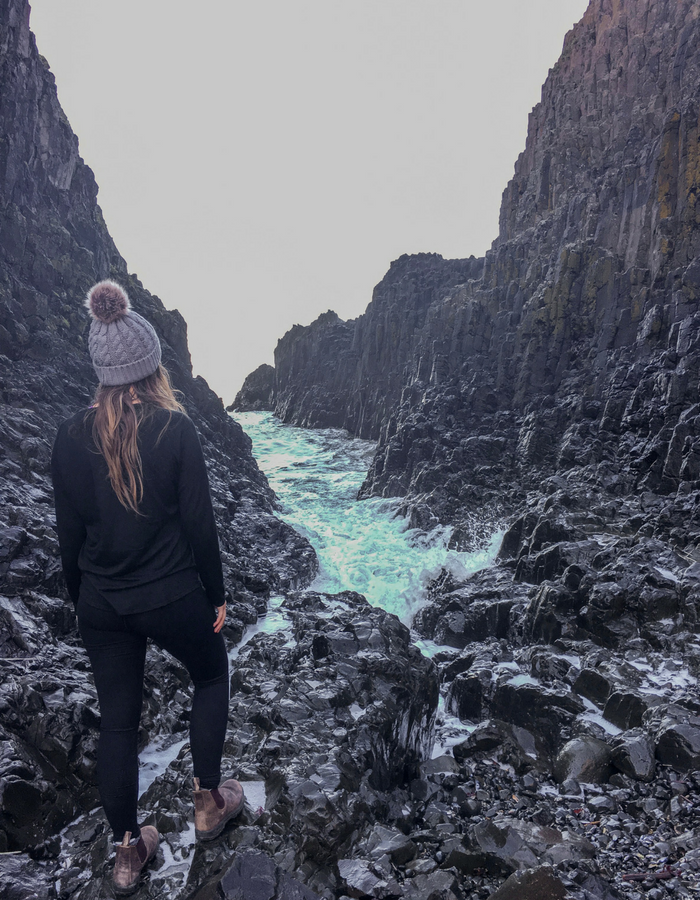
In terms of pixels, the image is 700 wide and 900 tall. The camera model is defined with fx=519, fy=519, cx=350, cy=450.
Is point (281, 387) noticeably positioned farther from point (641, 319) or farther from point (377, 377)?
point (641, 319)

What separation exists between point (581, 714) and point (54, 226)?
771 inches

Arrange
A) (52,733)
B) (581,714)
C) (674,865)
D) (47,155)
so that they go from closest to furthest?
(674,865) < (52,733) < (581,714) < (47,155)

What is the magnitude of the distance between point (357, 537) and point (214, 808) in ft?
47.2

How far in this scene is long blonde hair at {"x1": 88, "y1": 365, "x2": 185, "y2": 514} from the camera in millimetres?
2209

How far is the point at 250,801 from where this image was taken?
333 centimetres

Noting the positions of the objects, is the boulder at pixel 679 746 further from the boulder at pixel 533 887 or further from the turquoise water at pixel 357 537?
the turquoise water at pixel 357 537

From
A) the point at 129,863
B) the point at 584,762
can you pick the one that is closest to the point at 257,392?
the point at 584,762

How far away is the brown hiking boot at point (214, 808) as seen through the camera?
270 centimetres

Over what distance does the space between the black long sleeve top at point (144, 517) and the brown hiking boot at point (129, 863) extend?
126cm

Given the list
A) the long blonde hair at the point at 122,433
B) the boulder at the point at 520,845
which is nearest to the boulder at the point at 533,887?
the boulder at the point at 520,845

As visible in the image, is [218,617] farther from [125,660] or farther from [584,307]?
[584,307]

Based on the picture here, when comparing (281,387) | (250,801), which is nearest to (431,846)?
(250,801)

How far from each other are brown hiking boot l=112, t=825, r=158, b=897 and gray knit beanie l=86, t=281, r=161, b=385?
2.15m

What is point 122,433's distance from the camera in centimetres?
223
